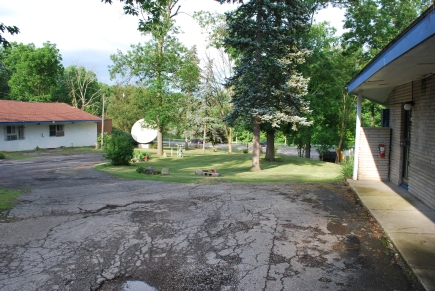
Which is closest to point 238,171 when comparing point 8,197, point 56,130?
point 8,197

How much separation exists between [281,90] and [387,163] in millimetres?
10962

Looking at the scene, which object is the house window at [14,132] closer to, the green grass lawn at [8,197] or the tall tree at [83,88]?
the tall tree at [83,88]

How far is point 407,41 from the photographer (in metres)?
4.57

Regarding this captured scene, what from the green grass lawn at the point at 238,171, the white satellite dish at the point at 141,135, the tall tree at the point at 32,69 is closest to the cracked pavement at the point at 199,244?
the green grass lawn at the point at 238,171

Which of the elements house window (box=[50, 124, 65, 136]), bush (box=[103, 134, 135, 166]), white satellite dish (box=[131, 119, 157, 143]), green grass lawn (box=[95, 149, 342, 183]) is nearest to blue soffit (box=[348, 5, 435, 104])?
green grass lawn (box=[95, 149, 342, 183])

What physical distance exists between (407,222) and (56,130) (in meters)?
32.1

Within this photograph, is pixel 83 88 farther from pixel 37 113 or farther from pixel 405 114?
pixel 405 114

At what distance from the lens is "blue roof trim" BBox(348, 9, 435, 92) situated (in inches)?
146

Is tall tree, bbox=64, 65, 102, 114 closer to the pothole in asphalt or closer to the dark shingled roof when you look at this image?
the dark shingled roof

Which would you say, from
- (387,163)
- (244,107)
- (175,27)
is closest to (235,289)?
(387,163)

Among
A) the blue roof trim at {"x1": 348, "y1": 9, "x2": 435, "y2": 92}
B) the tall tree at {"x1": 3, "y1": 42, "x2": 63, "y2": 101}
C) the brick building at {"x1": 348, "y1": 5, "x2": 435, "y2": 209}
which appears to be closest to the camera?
the blue roof trim at {"x1": 348, "y1": 9, "x2": 435, "y2": 92}

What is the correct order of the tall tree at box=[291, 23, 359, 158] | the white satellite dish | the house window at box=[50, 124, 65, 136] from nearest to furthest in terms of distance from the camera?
the tall tree at box=[291, 23, 359, 158], the house window at box=[50, 124, 65, 136], the white satellite dish

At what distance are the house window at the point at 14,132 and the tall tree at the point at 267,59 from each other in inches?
735

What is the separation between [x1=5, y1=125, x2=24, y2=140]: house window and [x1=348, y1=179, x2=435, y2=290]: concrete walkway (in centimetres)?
2777
